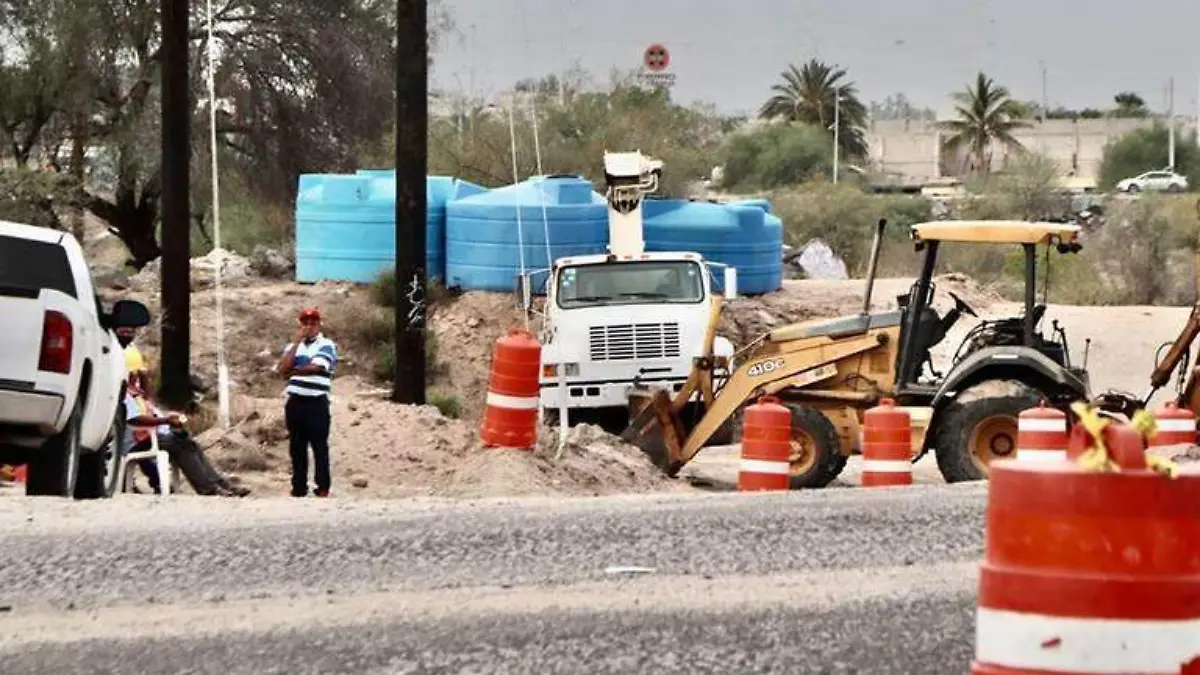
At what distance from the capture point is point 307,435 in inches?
683

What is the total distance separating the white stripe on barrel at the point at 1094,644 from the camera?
485 cm

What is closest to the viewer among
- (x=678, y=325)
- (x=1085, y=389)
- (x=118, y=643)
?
(x=118, y=643)

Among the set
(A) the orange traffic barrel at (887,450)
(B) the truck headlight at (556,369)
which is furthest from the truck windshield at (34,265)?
(B) the truck headlight at (556,369)

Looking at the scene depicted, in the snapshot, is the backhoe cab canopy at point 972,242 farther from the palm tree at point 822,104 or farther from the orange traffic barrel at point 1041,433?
the palm tree at point 822,104

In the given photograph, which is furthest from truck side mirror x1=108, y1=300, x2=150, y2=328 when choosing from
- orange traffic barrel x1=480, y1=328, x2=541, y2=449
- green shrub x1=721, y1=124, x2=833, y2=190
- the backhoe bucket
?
green shrub x1=721, y1=124, x2=833, y2=190

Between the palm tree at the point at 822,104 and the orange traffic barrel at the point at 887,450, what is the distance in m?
89.3

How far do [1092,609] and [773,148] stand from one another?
311 feet

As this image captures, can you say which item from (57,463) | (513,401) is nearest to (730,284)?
(513,401)

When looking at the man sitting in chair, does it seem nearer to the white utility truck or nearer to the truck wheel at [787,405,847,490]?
the truck wheel at [787,405,847,490]

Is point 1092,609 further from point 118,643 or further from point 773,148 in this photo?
point 773,148

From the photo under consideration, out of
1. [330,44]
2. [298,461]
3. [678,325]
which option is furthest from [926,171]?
[298,461]

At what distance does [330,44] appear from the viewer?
1582 inches

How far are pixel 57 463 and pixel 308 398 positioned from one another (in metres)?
4.21

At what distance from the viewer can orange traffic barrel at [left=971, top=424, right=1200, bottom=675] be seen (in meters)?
4.84
